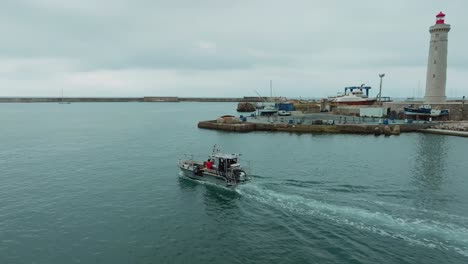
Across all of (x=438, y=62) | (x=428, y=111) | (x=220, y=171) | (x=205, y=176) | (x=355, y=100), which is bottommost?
(x=205, y=176)

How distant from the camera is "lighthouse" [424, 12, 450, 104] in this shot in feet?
271

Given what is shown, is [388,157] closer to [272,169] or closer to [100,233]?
[272,169]

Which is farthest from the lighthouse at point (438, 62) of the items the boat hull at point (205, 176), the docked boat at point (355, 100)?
the boat hull at point (205, 176)

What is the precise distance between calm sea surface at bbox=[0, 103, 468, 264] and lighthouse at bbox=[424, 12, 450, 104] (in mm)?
46727

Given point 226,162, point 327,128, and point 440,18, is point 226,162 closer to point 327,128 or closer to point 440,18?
point 327,128

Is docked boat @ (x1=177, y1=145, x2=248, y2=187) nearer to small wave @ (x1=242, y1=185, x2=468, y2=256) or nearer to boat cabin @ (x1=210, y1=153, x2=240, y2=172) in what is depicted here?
boat cabin @ (x1=210, y1=153, x2=240, y2=172)

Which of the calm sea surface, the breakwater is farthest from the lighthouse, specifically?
the calm sea surface

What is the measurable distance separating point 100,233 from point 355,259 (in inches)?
714

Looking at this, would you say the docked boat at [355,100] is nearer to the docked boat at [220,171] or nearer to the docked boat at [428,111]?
the docked boat at [428,111]

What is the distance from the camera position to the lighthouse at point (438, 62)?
82.8 meters

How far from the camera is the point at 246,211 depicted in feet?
85.6

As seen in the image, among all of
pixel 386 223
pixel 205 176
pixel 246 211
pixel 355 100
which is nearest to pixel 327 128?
pixel 205 176

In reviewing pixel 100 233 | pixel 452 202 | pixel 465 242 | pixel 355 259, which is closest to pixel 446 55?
pixel 452 202

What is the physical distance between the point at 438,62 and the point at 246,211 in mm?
85095
